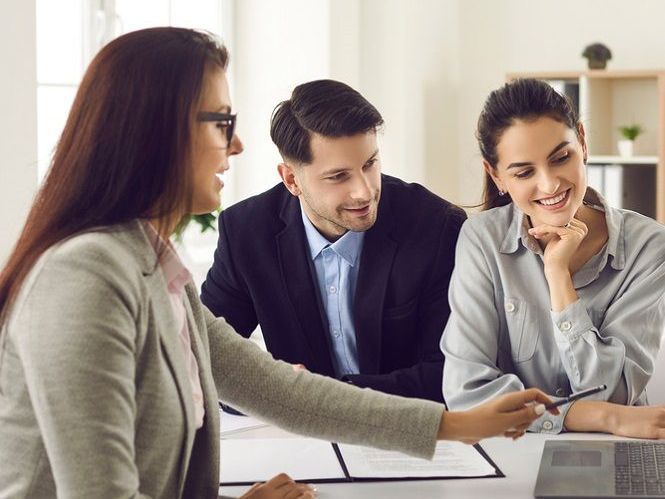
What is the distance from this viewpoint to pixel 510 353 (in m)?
2.13

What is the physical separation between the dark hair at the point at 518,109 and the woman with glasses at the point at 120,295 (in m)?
0.82

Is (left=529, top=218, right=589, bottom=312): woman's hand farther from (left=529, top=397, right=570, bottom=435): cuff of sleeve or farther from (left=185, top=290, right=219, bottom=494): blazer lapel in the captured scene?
(left=185, top=290, right=219, bottom=494): blazer lapel

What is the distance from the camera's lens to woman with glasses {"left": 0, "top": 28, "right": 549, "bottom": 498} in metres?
1.15

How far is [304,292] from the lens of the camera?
2.42 m

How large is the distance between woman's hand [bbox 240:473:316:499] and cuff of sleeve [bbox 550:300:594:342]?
26.1 inches

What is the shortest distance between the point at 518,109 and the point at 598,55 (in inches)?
127

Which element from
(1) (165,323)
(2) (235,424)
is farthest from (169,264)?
(2) (235,424)

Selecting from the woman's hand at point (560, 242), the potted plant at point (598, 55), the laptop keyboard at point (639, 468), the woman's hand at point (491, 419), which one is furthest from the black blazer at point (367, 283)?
the potted plant at point (598, 55)

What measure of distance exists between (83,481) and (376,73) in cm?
383

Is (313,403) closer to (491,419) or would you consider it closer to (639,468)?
(491,419)

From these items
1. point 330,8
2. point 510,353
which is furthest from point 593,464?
point 330,8

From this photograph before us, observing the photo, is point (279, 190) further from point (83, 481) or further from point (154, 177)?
point (83, 481)

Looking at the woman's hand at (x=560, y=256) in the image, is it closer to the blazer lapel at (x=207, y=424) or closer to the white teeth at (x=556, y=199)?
the white teeth at (x=556, y=199)

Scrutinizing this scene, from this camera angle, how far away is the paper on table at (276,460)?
1670 millimetres
